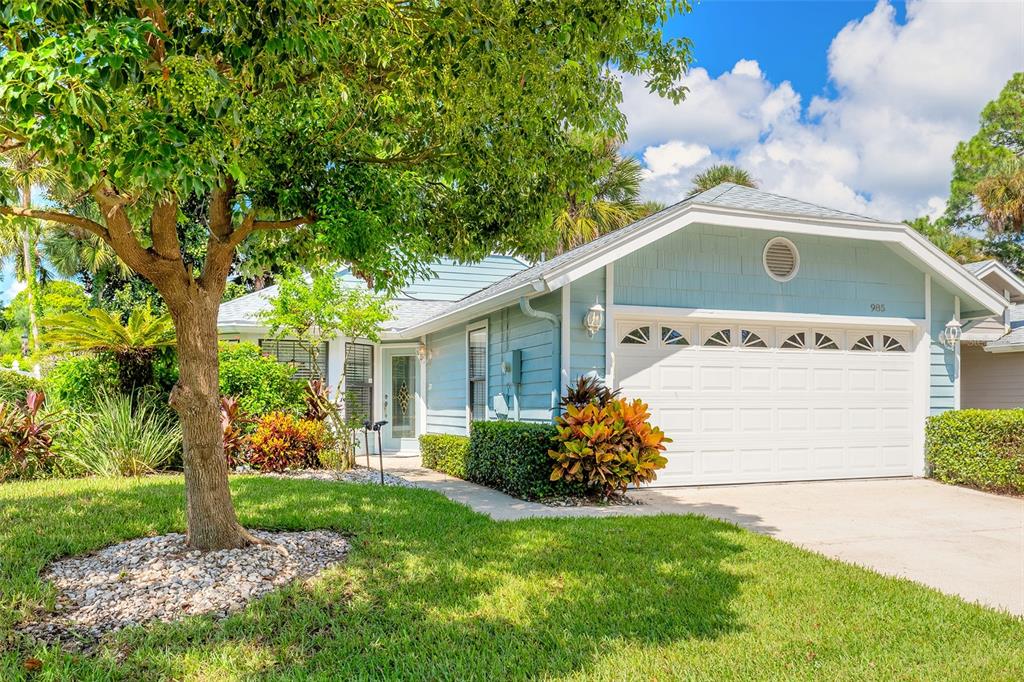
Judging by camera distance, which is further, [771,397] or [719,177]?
[719,177]

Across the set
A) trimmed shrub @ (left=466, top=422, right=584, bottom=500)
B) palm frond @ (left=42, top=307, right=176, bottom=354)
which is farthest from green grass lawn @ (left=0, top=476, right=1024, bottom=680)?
palm frond @ (left=42, top=307, right=176, bottom=354)

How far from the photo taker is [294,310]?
37.3 feet

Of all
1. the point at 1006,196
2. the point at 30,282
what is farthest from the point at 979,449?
the point at 30,282

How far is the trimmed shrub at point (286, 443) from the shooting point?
1007 centimetres

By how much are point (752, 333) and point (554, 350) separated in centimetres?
304

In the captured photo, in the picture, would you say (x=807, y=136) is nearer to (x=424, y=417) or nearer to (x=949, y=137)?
(x=949, y=137)

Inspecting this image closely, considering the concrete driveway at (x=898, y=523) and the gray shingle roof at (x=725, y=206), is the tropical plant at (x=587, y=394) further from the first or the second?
the gray shingle roof at (x=725, y=206)

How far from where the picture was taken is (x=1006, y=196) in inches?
810

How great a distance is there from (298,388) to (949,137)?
28755mm

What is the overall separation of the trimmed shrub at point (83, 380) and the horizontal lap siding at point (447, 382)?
5.47m

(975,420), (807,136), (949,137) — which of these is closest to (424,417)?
(975,420)

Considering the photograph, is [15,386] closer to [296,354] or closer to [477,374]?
[296,354]

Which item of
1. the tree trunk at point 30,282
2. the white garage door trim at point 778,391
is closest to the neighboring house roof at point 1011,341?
the white garage door trim at point 778,391

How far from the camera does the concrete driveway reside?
5332mm
